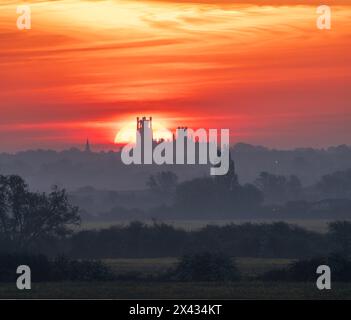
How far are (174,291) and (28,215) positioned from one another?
34.8 m

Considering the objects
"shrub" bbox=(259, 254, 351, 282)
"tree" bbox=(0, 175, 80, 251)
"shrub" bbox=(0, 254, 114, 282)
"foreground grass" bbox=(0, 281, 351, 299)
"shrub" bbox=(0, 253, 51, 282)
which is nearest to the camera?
"foreground grass" bbox=(0, 281, 351, 299)

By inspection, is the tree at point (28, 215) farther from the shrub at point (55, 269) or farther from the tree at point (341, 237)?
the tree at point (341, 237)

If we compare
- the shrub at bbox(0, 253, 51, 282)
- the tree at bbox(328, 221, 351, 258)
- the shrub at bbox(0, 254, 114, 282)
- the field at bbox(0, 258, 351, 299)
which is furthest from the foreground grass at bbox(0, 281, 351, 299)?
the tree at bbox(328, 221, 351, 258)

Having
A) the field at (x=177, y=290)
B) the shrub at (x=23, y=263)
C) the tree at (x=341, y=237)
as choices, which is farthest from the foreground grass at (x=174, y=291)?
the tree at (x=341, y=237)

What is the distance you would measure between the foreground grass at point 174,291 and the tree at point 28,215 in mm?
27772

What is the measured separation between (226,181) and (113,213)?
24.1 metres

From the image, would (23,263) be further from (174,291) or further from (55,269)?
(174,291)

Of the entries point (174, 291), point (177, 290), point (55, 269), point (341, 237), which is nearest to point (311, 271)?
point (177, 290)

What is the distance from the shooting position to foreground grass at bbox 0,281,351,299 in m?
46.2

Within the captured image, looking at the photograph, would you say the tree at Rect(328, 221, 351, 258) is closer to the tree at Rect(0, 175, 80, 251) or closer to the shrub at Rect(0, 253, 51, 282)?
the tree at Rect(0, 175, 80, 251)

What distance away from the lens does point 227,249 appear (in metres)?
85.8

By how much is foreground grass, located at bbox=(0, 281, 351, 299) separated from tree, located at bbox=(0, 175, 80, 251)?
27772 mm
